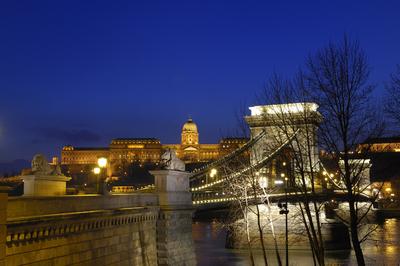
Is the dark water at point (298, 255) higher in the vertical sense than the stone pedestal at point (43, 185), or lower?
lower

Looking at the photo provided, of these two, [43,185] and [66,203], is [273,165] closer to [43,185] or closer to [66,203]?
[43,185]

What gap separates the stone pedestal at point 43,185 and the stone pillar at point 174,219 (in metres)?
4.74

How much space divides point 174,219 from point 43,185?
7.37m

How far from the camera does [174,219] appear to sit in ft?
94.5

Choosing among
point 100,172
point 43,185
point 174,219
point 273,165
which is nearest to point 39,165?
point 43,185

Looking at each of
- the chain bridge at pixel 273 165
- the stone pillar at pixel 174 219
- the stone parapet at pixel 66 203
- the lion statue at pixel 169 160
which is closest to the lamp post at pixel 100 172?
the stone parapet at pixel 66 203

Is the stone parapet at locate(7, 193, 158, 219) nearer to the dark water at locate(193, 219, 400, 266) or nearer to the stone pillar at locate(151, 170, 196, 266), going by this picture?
the stone pillar at locate(151, 170, 196, 266)

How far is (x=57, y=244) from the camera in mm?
17953

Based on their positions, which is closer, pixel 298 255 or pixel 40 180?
pixel 40 180

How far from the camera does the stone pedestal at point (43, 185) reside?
23.6m

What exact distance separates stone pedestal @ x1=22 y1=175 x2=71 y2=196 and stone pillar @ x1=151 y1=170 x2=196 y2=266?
4.74 meters

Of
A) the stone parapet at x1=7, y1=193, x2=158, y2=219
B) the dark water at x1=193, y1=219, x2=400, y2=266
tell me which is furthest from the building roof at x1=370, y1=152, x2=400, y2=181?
the stone parapet at x1=7, y1=193, x2=158, y2=219

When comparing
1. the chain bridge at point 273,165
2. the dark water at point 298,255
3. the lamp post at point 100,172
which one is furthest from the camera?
the dark water at point 298,255

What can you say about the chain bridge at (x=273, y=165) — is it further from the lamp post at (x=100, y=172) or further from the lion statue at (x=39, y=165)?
the lion statue at (x=39, y=165)
